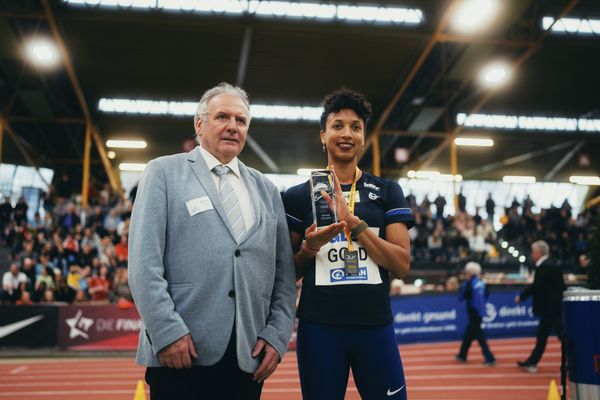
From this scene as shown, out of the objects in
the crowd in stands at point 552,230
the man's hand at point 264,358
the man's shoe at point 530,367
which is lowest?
the man's shoe at point 530,367

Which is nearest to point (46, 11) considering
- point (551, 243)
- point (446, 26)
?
point (446, 26)

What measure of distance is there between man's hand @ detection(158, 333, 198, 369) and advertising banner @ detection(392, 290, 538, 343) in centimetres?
1113

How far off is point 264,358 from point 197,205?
0.69 m

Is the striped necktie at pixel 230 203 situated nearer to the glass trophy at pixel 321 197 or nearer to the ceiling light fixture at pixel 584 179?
the glass trophy at pixel 321 197

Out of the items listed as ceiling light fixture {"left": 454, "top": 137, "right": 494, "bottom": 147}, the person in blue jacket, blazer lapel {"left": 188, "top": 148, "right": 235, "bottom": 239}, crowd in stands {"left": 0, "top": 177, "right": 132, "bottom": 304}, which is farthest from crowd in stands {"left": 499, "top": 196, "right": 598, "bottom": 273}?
blazer lapel {"left": 188, "top": 148, "right": 235, "bottom": 239}

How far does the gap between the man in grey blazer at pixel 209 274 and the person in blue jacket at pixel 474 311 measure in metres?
7.90

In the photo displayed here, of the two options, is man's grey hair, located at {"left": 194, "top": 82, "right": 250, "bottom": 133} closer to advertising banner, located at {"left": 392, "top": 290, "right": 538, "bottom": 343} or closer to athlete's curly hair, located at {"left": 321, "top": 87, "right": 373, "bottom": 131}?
athlete's curly hair, located at {"left": 321, "top": 87, "right": 373, "bottom": 131}

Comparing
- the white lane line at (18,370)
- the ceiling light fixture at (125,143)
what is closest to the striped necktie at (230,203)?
the white lane line at (18,370)

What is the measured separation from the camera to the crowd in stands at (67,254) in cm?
1266

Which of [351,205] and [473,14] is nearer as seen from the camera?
[351,205]

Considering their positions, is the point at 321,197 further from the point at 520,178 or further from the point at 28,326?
the point at 520,178

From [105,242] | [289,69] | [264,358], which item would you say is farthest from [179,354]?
[289,69]

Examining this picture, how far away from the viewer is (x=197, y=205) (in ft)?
7.72

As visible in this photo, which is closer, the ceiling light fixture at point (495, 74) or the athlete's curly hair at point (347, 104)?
the athlete's curly hair at point (347, 104)
